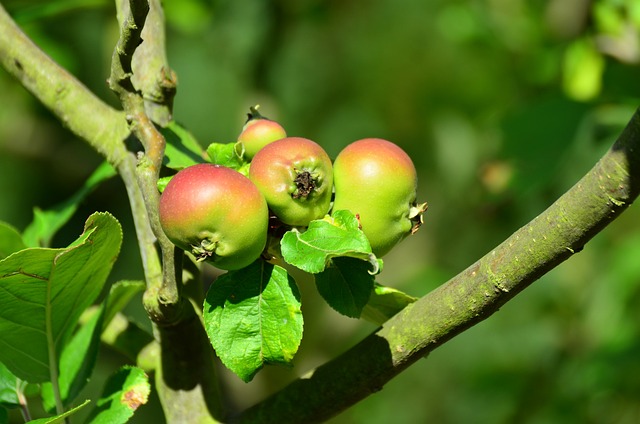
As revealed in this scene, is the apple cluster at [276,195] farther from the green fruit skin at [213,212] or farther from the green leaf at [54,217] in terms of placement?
the green leaf at [54,217]

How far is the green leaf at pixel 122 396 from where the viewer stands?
0.85 m

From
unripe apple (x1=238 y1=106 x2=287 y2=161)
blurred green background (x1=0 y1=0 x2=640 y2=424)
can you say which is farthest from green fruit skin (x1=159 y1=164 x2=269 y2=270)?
blurred green background (x1=0 y1=0 x2=640 y2=424)

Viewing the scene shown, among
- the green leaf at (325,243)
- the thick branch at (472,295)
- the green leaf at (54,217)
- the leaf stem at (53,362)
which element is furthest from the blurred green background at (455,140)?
the green leaf at (325,243)

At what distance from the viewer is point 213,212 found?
27.6 inches

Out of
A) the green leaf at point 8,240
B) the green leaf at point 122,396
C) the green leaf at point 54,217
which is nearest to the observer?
the green leaf at point 122,396

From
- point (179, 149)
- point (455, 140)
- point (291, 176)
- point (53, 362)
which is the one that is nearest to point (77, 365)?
point (53, 362)

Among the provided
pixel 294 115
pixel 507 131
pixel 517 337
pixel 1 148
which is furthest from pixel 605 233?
pixel 1 148

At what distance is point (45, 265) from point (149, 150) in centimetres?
16

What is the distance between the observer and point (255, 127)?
32.8 inches

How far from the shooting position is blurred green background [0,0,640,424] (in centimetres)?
197

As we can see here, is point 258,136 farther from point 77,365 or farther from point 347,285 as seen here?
point 77,365

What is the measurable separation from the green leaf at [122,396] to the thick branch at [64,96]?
24cm

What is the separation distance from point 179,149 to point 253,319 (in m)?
0.21

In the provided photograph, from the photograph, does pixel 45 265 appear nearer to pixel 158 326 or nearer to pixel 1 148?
pixel 158 326
